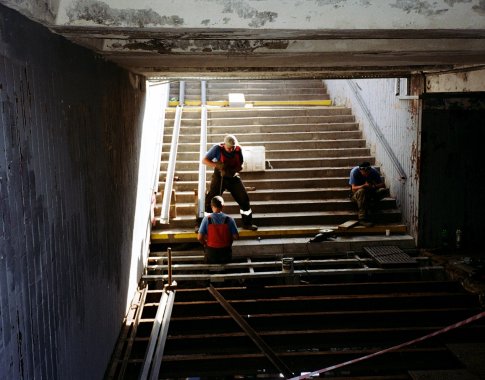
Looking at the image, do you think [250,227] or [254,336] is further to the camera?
[250,227]

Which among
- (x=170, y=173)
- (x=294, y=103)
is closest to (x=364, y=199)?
(x=170, y=173)

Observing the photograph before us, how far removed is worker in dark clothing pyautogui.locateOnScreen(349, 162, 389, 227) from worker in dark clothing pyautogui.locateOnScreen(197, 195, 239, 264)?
9.50 feet

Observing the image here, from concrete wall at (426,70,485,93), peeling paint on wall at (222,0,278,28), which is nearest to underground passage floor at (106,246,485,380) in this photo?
concrete wall at (426,70,485,93)

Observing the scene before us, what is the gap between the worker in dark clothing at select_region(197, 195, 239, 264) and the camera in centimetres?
764

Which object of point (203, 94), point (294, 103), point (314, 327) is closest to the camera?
point (314, 327)

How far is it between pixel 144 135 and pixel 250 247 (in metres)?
2.70

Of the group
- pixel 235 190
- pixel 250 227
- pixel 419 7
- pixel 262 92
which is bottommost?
pixel 250 227

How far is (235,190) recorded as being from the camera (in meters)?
9.05

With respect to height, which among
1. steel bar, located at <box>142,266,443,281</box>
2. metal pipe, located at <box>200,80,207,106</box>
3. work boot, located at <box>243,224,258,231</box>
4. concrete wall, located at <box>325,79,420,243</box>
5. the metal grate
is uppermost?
metal pipe, located at <box>200,80,207,106</box>

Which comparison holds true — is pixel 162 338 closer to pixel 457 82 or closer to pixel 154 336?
pixel 154 336

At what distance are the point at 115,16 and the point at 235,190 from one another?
6.30 metres

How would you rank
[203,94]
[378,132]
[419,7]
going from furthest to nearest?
[203,94] < [378,132] < [419,7]

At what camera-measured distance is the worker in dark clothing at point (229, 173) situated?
8.85 metres

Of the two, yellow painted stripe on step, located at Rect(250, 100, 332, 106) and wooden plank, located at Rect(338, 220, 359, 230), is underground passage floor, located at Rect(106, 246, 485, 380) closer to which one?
wooden plank, located at Rect(338, 220, 359, 230)
